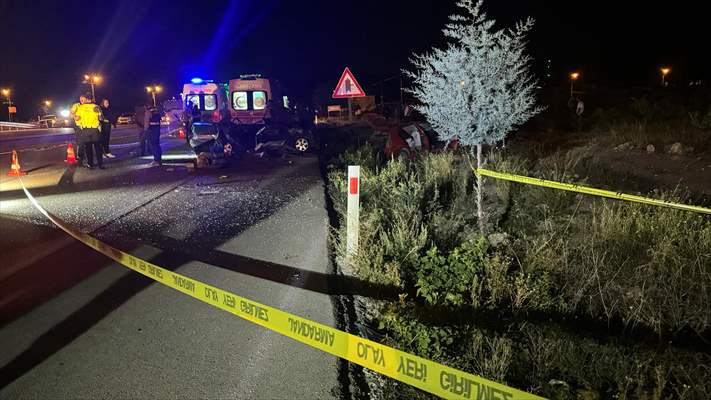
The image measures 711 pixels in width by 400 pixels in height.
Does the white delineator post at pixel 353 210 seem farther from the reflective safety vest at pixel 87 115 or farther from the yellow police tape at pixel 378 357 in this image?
the reflective safety vest at pixel 87 115

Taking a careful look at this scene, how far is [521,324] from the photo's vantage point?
3.98 meters

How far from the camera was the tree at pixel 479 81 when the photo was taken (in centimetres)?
589

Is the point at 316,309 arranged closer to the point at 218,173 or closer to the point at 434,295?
the point at 434,295

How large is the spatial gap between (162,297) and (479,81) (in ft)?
13.3

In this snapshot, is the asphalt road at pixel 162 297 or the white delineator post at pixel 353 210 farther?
the white delineator post at pixel 353 210

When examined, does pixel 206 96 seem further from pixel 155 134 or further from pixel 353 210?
pixel 353 210

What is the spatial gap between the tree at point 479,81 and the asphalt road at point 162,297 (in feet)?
7.53

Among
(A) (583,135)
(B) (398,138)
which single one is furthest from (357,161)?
(A) (583,135)

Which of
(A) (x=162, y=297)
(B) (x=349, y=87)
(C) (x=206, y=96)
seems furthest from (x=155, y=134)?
→ (A) (x=162, y=297)

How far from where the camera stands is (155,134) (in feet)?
53.5

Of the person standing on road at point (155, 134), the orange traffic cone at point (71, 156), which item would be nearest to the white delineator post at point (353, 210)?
the person standing on road at point (155, 134)

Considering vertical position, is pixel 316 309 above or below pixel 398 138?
below

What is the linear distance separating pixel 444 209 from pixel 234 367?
4.60m

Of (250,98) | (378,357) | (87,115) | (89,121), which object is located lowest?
(378,357)
